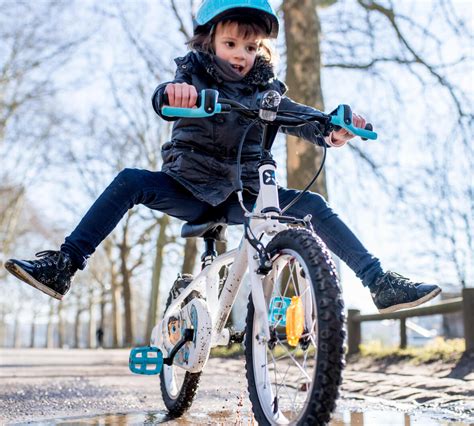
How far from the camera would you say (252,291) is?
2572mm

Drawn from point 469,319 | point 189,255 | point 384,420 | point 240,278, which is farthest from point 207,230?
point 189,255

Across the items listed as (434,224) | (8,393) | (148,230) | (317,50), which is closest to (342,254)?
(8,393)

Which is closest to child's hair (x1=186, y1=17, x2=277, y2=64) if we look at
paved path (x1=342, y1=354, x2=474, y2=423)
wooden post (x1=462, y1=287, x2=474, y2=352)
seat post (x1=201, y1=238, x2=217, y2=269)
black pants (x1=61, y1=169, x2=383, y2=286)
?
black pants (x1=61, y1=169, x2=383, y2=286)

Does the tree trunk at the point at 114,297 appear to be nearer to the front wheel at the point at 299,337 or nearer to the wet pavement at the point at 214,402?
the wet pavement at the point at 214,402

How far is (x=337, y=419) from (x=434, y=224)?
7.61 metres

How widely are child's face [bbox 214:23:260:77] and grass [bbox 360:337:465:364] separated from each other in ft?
12.9

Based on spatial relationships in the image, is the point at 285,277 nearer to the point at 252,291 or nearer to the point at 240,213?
the point at 252,291

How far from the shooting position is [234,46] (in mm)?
3230

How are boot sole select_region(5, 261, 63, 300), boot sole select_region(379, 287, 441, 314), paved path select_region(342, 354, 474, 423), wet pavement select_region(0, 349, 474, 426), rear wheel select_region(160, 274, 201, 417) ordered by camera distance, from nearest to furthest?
boot sole select_region(379, 287, 441, 314) → boot sole select_region(5, 261, 63, 300) → wet pavement select_region(0, 349, 474, 426) → rear wheel select_region(160, 274, 201, 417) → paved path select_region(342, 354, 474, 423)

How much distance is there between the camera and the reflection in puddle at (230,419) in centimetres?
334

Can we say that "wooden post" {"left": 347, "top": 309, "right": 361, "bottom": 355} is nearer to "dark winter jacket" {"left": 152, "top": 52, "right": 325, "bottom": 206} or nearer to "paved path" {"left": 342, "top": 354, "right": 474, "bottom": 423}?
"paved path" {"left": 342, "top": 354, "right": 474, "bottom": 423}

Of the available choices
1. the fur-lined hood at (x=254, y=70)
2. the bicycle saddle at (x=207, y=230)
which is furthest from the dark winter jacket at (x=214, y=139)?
the bicycle saddle at (x=207, y=230)

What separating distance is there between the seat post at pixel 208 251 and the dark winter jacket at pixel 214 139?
438mm

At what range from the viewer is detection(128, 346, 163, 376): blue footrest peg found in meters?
3.24
